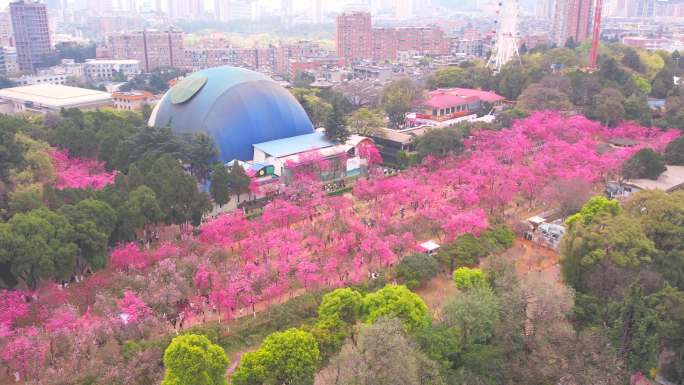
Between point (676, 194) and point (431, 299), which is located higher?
point (676, 194)

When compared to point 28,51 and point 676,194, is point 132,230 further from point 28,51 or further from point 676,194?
point 28,51

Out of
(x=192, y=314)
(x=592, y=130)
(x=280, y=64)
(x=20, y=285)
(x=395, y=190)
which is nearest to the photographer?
(x=192, y=314)

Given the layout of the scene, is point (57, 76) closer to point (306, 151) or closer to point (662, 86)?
point (306, 151)

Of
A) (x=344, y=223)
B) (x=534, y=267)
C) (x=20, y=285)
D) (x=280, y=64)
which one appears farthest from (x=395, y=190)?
(x=280, y=64)

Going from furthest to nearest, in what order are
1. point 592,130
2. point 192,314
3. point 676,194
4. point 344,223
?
point 592,130, point 344,223, point 676,194, point 192,314

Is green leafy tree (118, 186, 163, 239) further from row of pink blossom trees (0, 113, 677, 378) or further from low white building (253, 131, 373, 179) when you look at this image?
low white building (253, 131, 373, 179)

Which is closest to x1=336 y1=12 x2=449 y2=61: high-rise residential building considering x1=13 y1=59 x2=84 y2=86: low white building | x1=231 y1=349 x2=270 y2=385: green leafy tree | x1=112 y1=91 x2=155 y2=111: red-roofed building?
x1=13 y1=59 x2=84 y2=86: low white building

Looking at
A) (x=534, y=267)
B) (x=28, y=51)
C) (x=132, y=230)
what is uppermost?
(x=28, y=51)

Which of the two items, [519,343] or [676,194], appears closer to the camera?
[519,343]
